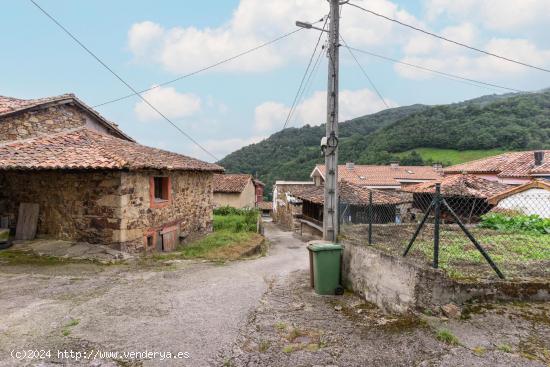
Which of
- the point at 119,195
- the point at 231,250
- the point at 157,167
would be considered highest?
the point at 157,167

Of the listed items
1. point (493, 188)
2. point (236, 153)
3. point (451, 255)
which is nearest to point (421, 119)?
point (236, 153)

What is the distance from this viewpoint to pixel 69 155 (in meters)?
10.2

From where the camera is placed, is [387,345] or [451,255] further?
[451,255]

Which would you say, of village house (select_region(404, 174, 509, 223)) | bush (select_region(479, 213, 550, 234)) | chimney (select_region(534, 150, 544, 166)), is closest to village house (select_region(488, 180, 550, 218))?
village house (select_region(404, 174, 509, 223))

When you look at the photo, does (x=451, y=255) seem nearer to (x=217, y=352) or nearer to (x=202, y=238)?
(x=217, y=352)

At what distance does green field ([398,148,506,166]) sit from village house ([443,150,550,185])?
2426 centimetres

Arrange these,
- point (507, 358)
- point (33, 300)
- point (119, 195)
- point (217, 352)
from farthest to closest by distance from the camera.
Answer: point (119, 195) → point (33, 300) → point (217, 352) → point (507, 358)

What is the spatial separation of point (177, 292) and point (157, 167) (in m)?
4.78

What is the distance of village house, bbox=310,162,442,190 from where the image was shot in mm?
36156

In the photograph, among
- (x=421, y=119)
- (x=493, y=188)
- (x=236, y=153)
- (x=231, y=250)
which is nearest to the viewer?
(x=231, y=250)

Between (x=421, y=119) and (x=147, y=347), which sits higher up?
(x=421, y=119)

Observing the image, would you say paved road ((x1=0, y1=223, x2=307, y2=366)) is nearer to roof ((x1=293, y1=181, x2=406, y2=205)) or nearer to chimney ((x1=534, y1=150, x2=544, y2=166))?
roof ((x1=293, y1=181, x2=406, y2=205))

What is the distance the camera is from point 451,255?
6.35 m

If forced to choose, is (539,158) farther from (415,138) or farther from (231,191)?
(415,138)
